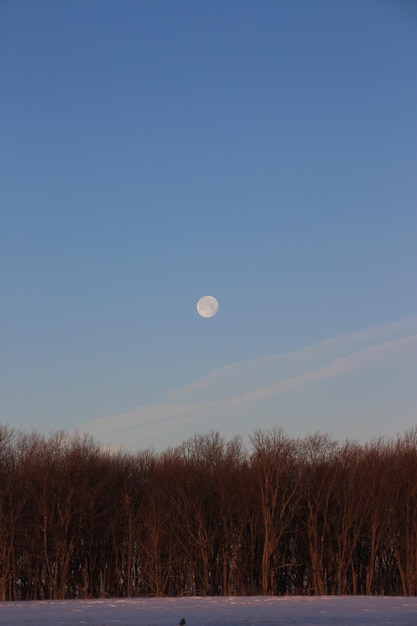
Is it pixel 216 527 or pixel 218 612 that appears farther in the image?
pixel 216 527

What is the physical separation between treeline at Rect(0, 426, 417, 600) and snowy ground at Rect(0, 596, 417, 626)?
2335cm

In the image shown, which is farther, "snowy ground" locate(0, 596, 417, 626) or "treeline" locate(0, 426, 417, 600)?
"treeline" locate(0, 426, 417, 600)

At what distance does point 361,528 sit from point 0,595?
26.4 m

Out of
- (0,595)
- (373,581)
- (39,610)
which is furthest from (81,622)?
(373,581)

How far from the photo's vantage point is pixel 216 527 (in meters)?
63.1

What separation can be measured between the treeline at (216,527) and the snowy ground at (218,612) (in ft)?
76.6

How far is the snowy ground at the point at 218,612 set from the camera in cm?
2853

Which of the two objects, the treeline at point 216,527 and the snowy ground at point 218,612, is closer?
the snowy ground at point 218,612

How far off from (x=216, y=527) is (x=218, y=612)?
31.7 metres

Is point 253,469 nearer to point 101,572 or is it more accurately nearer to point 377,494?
point 377,494

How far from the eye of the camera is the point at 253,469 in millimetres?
65188

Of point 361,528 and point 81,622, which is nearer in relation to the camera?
point 81,622

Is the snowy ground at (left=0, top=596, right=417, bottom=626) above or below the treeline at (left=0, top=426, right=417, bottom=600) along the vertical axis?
below

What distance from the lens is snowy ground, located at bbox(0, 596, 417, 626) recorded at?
1123 inches
